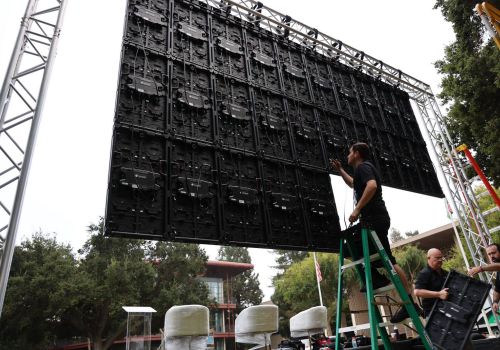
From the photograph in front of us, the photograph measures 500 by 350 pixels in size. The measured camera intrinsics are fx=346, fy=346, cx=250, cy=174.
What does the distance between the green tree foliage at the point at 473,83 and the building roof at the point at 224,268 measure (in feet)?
82.5

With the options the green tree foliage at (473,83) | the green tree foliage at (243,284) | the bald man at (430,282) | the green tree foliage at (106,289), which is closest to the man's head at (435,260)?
the bald man at (430,282)

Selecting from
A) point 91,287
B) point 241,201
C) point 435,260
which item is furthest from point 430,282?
point 91,287

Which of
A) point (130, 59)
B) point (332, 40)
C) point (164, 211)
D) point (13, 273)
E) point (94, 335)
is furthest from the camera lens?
point (94, 335)

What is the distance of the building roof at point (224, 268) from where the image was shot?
106ft

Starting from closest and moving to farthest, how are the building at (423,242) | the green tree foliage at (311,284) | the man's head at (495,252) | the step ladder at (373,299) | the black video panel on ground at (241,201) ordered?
the step ladder at (373,299)
the black video panel on ground at (241,201)
the man's head at (495,252)
the building at (423,242)
the green tree foliage at (311,284)

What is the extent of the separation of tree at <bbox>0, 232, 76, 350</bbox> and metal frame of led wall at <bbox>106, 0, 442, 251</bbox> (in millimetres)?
18151

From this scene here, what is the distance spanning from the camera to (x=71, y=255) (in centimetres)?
2161

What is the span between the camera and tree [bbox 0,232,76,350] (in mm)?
18188

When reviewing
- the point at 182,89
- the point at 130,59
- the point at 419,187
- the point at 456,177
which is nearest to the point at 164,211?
the point at 182,89

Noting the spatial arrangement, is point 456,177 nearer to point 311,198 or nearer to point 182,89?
point 311,198

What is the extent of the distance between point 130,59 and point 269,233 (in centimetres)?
303

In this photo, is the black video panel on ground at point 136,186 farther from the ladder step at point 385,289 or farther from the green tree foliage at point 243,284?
the green tree foliage at point 243,284

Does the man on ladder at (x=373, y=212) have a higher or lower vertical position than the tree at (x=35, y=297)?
lower

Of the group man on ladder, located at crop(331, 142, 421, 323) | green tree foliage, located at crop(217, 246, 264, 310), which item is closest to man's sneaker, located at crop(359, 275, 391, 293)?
man on ladder, located at crop(331, 142, 421, 323)
